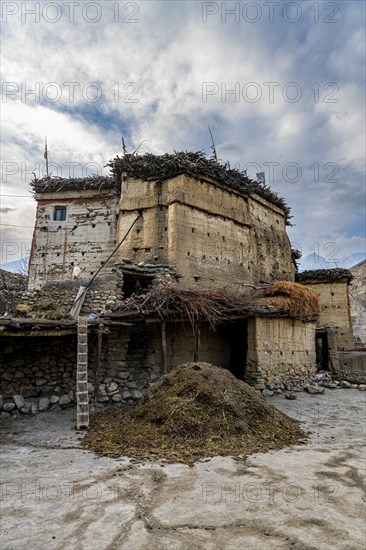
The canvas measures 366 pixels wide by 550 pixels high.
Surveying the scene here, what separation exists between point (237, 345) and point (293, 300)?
2.84 meters

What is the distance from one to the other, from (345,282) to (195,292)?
13112 mm

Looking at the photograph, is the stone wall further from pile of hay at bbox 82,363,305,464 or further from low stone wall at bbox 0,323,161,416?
pile of hay at bbox 82,363,305,464

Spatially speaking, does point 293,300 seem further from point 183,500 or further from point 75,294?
point 183,500

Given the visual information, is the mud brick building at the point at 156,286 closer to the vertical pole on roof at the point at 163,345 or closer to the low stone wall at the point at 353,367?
the vertical pole on roof at the point at 163,345

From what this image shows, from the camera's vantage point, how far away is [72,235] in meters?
18.7

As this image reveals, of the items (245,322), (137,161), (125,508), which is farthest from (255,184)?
(125,508)

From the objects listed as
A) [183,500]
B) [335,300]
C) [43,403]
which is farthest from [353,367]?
[183,500]

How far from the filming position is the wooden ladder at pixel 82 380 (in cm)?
774

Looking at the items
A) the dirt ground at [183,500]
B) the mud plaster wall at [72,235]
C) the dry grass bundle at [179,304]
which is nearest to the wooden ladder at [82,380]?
the dirt ground at [183,500]

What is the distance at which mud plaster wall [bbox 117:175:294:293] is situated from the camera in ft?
51.8

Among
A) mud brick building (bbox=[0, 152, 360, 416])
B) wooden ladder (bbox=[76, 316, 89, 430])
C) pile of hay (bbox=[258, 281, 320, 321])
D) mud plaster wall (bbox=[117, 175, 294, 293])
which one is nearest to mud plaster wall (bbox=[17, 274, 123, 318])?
mud brick building (bbox=[0, 152, 360, 416])

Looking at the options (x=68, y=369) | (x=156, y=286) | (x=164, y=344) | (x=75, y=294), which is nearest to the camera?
(x=68, y=369)

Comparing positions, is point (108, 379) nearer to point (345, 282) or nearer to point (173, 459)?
point (173, 459)

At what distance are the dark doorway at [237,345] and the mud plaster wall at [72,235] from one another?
8243 millimetres
